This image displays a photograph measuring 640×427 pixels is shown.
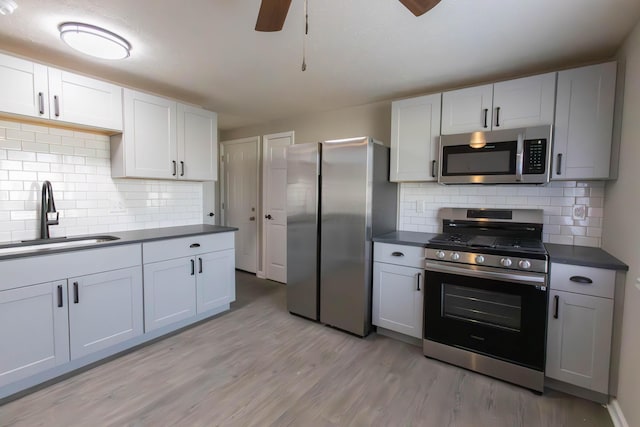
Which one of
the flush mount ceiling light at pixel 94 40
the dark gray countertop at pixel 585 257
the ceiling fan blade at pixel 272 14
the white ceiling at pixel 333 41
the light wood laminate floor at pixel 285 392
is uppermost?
the white ceiling at pixel 333 41

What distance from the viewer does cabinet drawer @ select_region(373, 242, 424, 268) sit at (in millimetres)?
2564

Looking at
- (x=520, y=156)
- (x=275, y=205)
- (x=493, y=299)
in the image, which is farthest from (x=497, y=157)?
(x=275, y=205)

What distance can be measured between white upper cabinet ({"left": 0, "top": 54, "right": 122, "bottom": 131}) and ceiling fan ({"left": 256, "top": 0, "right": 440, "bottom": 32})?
191cm

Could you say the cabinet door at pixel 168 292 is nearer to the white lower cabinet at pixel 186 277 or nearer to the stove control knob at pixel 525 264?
the white lower cabinet at pixel 186 277

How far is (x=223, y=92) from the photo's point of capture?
3.11m

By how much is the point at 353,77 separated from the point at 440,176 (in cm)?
117

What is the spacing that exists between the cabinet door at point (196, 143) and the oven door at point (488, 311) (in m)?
2.55

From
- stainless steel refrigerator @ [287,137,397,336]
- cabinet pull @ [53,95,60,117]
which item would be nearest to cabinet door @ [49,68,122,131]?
cabinet pull @ [53,95,60,117]

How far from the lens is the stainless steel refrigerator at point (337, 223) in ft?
9.02

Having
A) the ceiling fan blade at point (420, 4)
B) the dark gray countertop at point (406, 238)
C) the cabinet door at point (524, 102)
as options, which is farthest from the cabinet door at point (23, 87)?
the cabinet door at point (524, 102)

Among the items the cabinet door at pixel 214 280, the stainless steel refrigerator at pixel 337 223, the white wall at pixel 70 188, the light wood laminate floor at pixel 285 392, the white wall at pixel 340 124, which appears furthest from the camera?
the white wall at pixel 340 124

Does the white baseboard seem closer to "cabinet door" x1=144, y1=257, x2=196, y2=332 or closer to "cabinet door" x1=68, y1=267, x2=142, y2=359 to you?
"cabinet door" x1=144, y1=257, x2=196, y2=332

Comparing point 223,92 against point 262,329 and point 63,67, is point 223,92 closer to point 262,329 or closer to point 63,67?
point 63,67

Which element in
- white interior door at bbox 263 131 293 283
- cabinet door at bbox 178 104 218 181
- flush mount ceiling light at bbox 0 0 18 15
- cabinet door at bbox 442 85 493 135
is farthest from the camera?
white interior door at bbox 263 131 293 283
